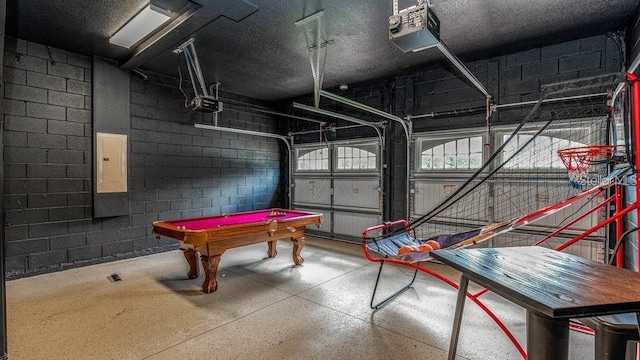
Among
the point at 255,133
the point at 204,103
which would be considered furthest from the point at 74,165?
the point at 255,133

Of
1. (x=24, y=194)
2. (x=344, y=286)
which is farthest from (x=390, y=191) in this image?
(x=24, y=194)

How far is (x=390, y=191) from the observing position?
5086 mm

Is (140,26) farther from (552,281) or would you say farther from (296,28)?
(552,281)

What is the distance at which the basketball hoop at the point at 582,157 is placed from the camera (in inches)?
102

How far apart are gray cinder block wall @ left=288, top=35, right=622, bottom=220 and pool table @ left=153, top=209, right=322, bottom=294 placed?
200 cm

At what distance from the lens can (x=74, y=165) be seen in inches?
153

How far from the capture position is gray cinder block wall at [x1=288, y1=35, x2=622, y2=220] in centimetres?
343

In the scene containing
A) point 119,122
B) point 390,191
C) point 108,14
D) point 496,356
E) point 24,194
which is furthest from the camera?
point 390,191

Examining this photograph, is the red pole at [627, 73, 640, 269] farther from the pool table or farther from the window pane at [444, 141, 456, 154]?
the pool table

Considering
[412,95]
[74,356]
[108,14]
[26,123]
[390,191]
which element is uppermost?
[108,14]

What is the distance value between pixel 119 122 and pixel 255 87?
222 cm

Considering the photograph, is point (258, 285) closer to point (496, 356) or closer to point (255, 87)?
point (496, 356)

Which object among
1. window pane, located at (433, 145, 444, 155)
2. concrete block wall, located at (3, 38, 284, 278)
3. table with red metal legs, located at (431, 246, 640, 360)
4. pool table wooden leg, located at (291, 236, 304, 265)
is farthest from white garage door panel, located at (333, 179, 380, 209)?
table with red metal legs, located at (431, 246, 640, 360)

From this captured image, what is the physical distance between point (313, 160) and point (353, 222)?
1.58m
